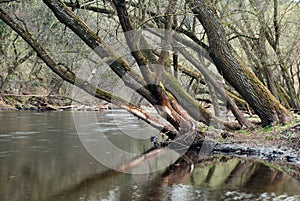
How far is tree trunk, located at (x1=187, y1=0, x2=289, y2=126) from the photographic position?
45.6 ft

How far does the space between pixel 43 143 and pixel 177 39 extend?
6195 mm

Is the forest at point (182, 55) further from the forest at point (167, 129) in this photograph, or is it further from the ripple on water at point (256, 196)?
the ripple on water at point (256, 196)

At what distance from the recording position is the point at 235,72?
1429cm

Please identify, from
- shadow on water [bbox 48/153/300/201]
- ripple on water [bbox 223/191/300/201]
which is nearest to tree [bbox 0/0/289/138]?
shadow on water [bbox 48/153/300/201]

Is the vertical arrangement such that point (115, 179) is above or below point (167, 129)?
below

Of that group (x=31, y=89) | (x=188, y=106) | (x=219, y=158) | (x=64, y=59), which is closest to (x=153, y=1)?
(x=188, y=106)

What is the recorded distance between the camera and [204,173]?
10.3 m

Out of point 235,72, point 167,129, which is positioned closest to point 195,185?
point 167,129

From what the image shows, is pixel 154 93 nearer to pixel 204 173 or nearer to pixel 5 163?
pixel 204 173

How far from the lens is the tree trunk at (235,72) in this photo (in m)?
13.9

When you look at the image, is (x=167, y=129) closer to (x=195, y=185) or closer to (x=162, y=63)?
(x=162, y=63)

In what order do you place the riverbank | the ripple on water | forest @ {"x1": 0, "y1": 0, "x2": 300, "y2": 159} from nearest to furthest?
the ripple on water, the riverbank, forest @ {"x1": 0, "y1": 0, "x2": 300, "y2": 159}

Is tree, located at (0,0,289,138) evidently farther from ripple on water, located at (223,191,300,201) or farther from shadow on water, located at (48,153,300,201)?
ripple on water, located at (223,191,300,201)

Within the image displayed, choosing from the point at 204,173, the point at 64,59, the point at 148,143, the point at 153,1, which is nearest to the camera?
the point at 204,173
